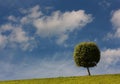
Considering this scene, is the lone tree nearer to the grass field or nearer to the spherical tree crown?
the spherical tree crown

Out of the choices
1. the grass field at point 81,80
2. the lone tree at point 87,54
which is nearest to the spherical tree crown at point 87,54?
the lone tree at point 87,54

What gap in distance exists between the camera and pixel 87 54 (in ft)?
281

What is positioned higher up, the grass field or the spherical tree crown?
the spherical tree crown

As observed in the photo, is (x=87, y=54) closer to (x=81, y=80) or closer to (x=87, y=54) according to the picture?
(x=87, y=54)

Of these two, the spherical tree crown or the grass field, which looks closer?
the grass field

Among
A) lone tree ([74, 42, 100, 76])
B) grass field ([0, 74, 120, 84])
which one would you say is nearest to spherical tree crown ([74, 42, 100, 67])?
lone tree ([74, 42, 100, 76])

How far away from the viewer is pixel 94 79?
207ft

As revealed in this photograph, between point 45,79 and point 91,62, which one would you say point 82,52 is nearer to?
point 91,62

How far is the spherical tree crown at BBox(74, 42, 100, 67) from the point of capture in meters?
85.4

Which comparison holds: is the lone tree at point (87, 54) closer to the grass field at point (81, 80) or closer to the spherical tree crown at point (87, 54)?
the spherical tree crown at point (87, 54)

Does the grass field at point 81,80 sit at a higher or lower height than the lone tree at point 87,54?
lower

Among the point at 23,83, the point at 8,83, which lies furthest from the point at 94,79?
the point at 8,83

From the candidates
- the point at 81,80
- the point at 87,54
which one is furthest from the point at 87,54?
the point at 81,80

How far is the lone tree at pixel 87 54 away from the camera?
85.4 meters
